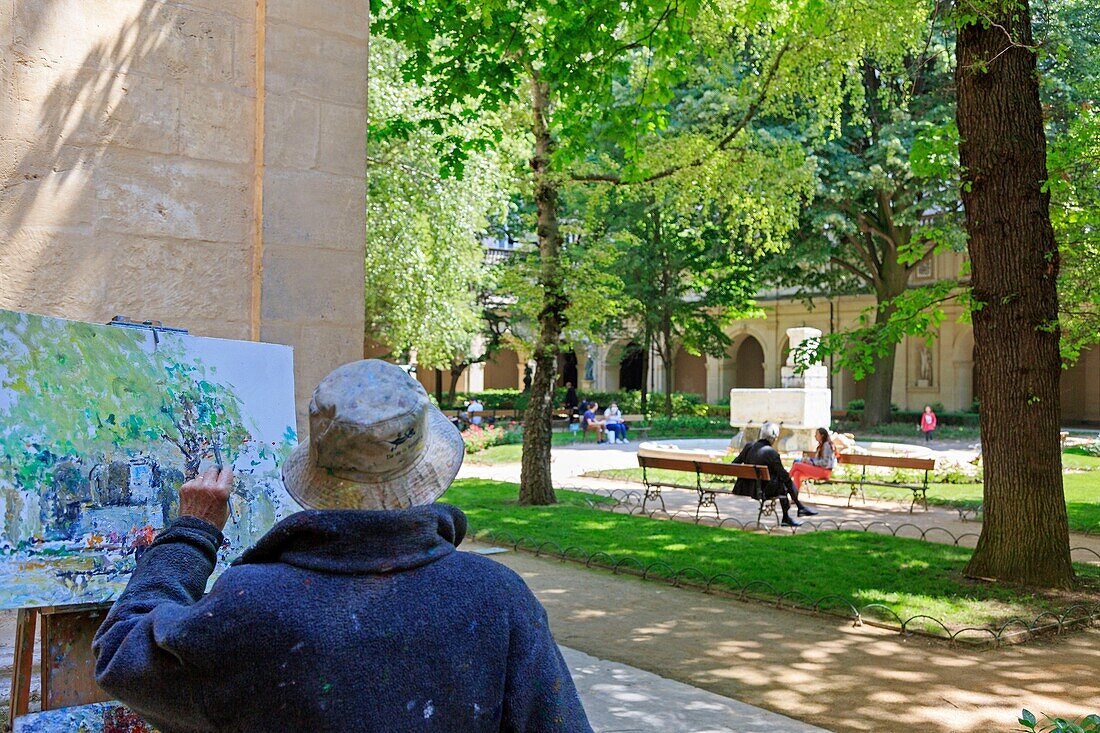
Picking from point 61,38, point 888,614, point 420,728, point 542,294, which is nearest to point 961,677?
point 888,614

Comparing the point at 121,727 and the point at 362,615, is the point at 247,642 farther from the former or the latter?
the point at 121,727

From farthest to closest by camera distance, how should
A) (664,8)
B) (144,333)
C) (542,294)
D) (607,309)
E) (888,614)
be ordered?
(607,309) → (542,294) → (664,8) → (888,614) → (144,333)

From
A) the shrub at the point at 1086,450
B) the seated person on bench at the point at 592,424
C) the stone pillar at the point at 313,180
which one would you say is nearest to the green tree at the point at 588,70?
the stone pillar at the point at 313,180

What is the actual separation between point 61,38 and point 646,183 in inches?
381

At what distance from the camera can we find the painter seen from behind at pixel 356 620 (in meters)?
1.61

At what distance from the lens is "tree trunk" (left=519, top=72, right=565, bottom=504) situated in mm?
13320

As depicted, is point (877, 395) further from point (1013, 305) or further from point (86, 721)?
point (86, 721)

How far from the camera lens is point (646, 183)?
13773 mm

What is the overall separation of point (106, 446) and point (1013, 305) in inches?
292

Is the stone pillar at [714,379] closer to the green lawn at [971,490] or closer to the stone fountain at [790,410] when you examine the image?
the stone fountain at [790,410]

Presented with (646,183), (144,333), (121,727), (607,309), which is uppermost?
(646,183)

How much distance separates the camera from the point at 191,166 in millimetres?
5234

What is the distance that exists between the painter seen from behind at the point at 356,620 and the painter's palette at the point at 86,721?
52.0 inches

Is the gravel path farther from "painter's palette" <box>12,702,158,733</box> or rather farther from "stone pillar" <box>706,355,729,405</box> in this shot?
"stone pillar" <box>706,355,729,405</box>
